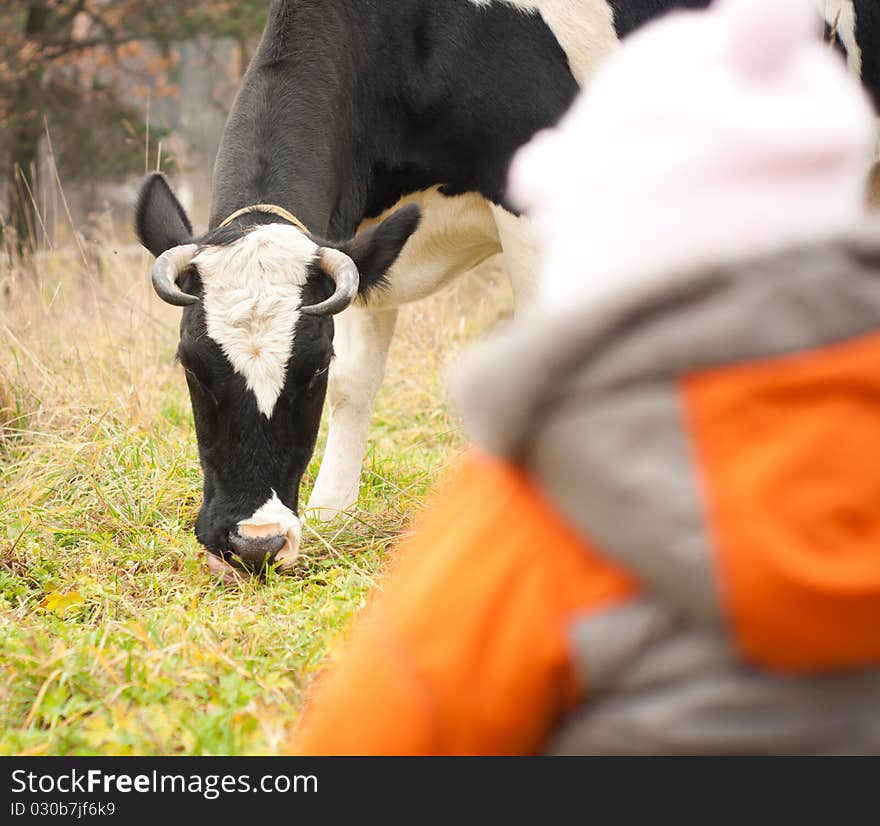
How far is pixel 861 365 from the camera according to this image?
3.12ft

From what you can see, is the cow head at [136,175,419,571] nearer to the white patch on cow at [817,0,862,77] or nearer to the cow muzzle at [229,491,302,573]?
the cow muzzle at [229,491,302,573]

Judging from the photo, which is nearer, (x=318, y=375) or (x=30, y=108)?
(x=318, y=375)

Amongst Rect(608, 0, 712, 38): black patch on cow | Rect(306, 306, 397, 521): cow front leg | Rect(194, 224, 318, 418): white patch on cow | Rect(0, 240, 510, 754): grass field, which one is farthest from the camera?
Rect(306, 306, 397, 521): cow front leg

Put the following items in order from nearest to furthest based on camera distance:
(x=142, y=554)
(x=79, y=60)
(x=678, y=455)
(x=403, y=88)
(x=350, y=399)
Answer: (x=678, y=455), (x=142, y=554), (x=403, y=88), (x=350, y=399), (x=79, y=60)

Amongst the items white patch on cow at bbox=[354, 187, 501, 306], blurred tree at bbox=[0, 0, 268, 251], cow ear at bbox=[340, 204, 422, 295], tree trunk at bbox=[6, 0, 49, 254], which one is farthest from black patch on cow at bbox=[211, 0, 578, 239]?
tree trunk at bbox=[6, 0, 49, 254]

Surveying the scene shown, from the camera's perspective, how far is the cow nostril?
3420mm

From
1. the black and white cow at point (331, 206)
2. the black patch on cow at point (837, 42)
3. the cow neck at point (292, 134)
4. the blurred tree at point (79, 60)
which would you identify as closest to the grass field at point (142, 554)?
the black and white cow at point (331, 206)

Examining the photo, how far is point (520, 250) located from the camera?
4.13m

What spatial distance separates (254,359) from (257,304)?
0.52 ft

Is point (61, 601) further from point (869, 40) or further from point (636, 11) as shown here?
point (869, 40)

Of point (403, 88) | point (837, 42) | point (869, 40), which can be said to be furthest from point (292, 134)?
point (869, 40)

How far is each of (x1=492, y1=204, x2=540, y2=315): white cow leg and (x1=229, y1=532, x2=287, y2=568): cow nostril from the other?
1.33m

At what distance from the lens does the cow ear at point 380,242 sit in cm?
371

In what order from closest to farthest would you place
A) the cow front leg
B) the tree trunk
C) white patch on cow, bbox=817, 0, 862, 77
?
the cow front leg → white patch on cow, bbox=817, 0, 862, 77 → the tree trunk
